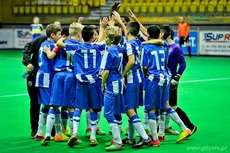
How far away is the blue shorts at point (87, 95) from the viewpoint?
8.60m

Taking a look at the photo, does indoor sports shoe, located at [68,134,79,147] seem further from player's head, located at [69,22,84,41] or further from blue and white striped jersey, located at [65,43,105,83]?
player's head, located at [69,22,84,41]

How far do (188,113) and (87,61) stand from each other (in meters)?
4.03

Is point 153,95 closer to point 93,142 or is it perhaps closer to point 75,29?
point 93,142

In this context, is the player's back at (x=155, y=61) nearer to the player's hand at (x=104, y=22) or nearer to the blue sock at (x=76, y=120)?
the player's hand at (x=104, y=22)

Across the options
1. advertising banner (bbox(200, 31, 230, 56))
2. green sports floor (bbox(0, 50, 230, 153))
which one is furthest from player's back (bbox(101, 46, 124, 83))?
advertising banner (bbox(200, 31, 230, 56))

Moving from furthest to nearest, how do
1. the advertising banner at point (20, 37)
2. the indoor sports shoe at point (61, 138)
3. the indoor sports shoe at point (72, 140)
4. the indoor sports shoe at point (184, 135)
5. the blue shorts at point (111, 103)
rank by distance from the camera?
the advertising banner at point (20, 37) → the indoor sports shoe at point (61, 138) → the indoor sports shoe at point (184, 135) → the indoor sports shoe at point (72, 140) → the blue shorts at point (111, 103)

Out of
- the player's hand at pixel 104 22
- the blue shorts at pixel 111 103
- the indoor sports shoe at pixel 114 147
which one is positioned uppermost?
the player's hand at pixel 104 22

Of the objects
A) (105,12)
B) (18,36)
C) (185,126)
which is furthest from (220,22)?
(185,126)

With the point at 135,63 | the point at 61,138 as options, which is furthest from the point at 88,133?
the point at 135,63

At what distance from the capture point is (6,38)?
35656mm

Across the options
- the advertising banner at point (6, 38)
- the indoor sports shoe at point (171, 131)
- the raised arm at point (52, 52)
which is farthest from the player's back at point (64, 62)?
the advertising banner at point (6, 38)

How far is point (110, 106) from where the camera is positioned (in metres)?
8.27

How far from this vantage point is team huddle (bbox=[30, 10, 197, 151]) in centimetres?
831

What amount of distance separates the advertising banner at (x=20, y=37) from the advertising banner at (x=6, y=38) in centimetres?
29
